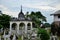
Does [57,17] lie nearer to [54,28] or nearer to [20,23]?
[54,28]

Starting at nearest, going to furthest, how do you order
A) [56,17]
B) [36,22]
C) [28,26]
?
[28,26]
[56,17]
[36,22]

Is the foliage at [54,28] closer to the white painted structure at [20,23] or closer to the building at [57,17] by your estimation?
the building at [57,17]

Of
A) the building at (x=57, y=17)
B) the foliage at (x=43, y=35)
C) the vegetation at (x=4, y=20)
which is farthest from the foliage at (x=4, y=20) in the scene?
the foliage at (x=43, y=35)

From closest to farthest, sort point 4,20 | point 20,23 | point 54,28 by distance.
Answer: point 54,28 → point 20,23 → point 4,20

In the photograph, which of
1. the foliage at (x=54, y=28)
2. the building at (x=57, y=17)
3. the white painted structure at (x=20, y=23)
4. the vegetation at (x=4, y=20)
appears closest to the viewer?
the white painted structure at (x=20, y=23)

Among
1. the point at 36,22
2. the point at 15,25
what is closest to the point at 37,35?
the point at 15,25

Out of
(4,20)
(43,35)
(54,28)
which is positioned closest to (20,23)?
(43,35)

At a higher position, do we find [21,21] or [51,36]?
[21,21]

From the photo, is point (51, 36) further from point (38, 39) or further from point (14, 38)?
point (14, 38)

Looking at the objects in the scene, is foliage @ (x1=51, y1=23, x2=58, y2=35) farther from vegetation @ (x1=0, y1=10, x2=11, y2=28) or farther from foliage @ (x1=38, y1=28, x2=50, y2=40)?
vegetation @ (x1=0, y1=10, x2=11, y2=28)

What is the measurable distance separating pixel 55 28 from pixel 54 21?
4.39m

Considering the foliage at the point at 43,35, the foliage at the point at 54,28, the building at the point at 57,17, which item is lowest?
the foliage at the point at 43,35

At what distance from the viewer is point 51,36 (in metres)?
30.4

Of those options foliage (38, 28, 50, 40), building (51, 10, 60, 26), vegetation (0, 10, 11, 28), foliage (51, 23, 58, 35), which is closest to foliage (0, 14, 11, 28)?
vegetation (0, 10, 11, 28)
